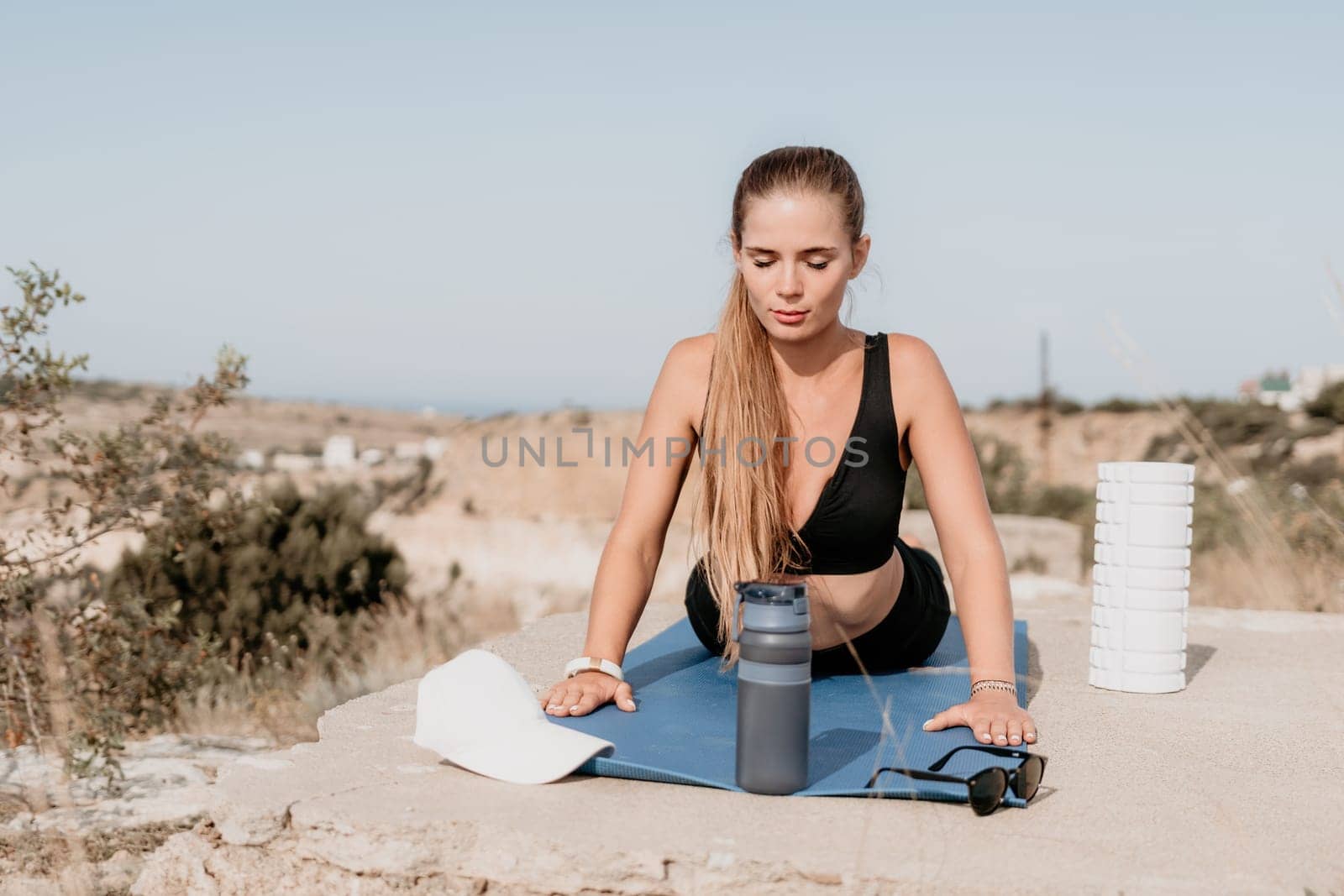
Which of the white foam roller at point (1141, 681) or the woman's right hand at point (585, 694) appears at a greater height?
the woman's right hand at point (585, 694)

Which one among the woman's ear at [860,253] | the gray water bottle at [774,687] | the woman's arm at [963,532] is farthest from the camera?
the woman's ear at [860,253]

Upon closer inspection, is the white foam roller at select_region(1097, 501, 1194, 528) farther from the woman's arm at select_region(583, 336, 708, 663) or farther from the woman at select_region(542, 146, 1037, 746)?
the woman's arm at select_region(583, 336, 708, 663)

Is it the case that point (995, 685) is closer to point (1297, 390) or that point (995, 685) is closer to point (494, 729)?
point (494, 729)

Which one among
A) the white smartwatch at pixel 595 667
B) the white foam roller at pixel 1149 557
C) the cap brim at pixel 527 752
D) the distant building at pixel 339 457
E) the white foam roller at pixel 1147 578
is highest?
the white foam roller at pixel 1149 557

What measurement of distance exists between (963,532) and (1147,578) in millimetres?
785

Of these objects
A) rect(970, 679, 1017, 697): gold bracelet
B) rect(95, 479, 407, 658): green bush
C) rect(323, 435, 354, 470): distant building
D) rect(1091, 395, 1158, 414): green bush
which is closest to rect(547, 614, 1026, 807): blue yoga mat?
rect(970, 679, 1017, 697): gold bracelet

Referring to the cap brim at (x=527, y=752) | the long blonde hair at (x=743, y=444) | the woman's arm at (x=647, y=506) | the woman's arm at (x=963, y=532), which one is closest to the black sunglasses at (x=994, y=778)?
the woman's arm at (x=963, y=532)

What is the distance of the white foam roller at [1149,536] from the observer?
3.21 m

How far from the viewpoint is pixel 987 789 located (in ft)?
7.00

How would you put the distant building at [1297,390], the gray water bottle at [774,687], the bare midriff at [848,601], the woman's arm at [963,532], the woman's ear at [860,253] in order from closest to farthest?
the gray water bottle at [774,687] < the woman's arm at [963,532] < the woman's ear at [860,253] < the bare midriff at [848,601] < the distant building at [1297,390]

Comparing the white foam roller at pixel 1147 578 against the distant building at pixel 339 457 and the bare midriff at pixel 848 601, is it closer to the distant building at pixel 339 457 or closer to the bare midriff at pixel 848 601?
the bare midriff at pixel 848 601

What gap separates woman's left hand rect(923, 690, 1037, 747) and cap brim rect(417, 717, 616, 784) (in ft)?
2.64

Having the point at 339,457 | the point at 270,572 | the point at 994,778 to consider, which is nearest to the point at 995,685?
the point at 994,778

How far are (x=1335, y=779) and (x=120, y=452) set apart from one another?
12.4ft
